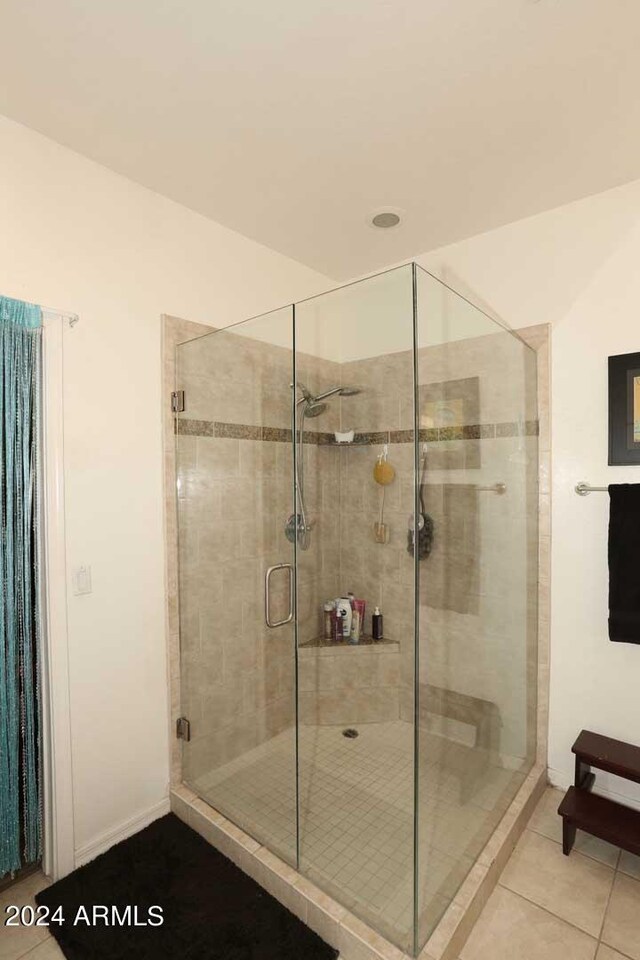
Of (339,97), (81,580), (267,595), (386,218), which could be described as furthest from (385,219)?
(81,580)

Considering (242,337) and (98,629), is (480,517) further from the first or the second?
(98,629)

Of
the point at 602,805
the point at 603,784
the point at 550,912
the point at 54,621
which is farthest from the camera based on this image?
the point at 603,784

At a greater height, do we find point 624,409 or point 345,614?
point 624,409

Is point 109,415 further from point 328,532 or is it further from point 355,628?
point 355,628

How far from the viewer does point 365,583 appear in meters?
2.05

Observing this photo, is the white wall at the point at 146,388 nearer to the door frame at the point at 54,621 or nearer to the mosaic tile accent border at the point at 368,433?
the door frame at the point at 54,621

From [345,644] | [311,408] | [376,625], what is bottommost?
[345,644]

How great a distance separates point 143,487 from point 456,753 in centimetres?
155

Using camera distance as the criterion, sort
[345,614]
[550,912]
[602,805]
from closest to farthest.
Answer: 1. [550,912]
2. [602,805]
3. [345,614]

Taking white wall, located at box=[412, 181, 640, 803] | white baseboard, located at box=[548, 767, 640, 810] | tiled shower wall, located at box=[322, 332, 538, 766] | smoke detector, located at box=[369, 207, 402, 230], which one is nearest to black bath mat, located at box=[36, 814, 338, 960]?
tiled shower wall, located at box=[322, 332, 538, 766]

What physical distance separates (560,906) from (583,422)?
A: 5.79 ft

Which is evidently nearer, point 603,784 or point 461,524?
point 461,524

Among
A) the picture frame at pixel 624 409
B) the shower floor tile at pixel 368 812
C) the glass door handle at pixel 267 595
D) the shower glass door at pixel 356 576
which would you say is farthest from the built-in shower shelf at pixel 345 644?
the picture frame at pixel 624 409

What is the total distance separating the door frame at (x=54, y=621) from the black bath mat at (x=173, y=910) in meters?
0.16
